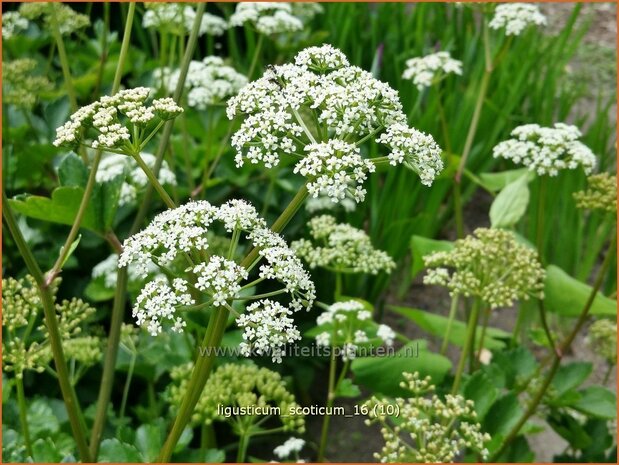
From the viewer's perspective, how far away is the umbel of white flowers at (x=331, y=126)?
1.24m

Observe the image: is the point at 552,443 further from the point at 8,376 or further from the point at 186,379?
the point at 8,376

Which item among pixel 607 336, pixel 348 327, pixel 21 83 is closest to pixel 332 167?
pixel 348 327

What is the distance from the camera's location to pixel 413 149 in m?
1.33

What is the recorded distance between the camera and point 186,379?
2.24 metres

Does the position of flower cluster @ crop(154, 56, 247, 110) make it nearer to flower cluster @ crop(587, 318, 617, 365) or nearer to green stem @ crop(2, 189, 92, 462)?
green stem @ crop(2, 189, 92, 462)

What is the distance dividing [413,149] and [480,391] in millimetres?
1057

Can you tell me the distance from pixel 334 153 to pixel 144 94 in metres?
0.39

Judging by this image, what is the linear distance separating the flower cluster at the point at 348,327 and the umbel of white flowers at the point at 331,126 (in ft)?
2.54

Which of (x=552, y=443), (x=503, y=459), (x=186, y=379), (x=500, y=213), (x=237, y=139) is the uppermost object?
(x=237, y=139)

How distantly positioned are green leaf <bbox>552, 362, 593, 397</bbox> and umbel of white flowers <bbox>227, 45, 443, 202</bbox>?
1.31 metres

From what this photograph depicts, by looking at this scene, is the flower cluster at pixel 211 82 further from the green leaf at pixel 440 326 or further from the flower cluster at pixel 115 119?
the flower cluster at pixel 115 119

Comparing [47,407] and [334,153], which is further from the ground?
[334,153]

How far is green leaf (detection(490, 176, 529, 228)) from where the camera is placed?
2463mm

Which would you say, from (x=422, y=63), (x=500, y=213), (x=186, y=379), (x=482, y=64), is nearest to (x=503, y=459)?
(x=500, y=213)
